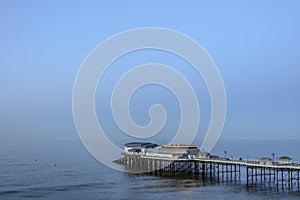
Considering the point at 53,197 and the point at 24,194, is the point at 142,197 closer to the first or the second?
the point at 53,197

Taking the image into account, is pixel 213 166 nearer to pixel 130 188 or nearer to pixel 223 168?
pixel 223 168

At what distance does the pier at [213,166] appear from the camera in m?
73.9

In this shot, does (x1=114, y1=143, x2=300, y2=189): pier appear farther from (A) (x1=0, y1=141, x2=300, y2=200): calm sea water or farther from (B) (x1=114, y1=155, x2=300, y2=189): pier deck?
(A) (x1=0, y1=141, x2=300, y2=200): calm sea water

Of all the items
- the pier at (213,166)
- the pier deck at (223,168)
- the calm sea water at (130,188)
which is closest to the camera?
the calm sea water at (130,188)

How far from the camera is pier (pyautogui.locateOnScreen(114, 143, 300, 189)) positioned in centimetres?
7388

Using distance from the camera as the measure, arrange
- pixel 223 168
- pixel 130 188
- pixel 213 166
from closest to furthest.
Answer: pixel 130 188 → pixel 213 166 → pixel 223 168

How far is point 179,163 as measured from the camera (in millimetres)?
97375

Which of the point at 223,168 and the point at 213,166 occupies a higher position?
the point at 213,166

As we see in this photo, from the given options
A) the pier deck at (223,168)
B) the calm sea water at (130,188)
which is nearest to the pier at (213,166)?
the pier deck at (223,168)

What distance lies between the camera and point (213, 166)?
315 feet

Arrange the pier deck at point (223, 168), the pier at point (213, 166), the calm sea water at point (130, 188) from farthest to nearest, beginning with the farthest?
1. the pier at point (213, 166)
2. the pier deck at point (223, 168)
3. the calm sea water at point (130, 188)

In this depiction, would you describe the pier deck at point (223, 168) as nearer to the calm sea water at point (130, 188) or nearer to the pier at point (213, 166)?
the pier at point (213, 166)

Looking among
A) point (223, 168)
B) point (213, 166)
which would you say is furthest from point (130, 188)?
point (223, 168)

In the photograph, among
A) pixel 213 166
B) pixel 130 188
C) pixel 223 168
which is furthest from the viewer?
pixel 223 168
